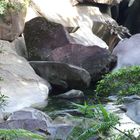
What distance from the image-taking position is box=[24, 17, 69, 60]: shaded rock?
12.2 m

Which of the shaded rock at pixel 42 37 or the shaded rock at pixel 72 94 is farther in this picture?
the shaded rock at pixel 42 37

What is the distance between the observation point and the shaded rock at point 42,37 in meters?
12.2

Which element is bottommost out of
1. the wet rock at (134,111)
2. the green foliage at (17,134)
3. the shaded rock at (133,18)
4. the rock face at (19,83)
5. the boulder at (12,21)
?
the shaded rock at (133,18)

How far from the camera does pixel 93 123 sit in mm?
3957

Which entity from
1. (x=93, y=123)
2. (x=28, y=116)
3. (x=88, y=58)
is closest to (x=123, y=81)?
(x=93, y=123)

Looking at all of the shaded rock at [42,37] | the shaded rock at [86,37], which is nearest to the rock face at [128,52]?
the shaded rock at [86,37]

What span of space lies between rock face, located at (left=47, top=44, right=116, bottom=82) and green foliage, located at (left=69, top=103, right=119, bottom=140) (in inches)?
279

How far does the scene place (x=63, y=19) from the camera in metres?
14.1

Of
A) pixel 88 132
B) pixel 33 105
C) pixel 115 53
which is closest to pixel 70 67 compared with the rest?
pixel 33 105

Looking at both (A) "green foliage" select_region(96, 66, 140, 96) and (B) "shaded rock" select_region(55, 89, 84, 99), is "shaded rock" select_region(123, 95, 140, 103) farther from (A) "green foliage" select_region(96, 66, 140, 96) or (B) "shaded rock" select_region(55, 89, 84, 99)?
(B) "shaded rock" select_region(55, 89, 84, 99)

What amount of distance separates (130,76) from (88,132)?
1.31 metres

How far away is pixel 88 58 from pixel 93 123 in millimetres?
7592

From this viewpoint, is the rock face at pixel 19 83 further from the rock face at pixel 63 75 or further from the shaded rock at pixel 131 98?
the shaded rock at pixel 131 98

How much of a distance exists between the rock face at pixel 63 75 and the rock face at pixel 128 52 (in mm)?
1710
